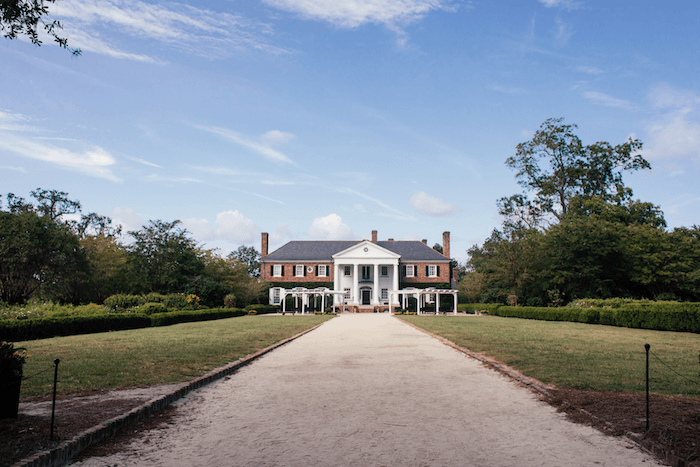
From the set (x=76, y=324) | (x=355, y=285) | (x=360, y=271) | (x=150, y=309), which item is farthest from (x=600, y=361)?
(x=360, y=271)

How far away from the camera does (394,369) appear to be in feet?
34.6

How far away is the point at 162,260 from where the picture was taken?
4269 cm

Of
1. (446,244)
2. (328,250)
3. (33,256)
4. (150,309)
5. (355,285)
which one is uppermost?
(446,244)

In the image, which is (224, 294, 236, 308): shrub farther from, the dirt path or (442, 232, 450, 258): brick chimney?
the dirt path

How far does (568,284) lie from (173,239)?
1347 inches

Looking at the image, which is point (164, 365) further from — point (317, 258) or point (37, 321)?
point (317, 258)

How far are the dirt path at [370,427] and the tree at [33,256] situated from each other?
28077 mm

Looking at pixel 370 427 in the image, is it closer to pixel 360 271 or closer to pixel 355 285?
pixel 355 285

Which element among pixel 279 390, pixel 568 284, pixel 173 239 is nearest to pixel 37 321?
pixel 279 390

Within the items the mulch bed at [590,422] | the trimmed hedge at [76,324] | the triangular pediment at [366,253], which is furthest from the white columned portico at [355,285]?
the mulch bed at [590,422]

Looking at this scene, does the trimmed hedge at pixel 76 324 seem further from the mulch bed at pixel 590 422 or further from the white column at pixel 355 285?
the white column at pixel 355 285

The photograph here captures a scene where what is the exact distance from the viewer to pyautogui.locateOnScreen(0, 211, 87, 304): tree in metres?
30.7

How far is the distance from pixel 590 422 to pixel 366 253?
165 ft

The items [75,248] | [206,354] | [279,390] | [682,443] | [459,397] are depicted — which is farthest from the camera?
[75,248]
